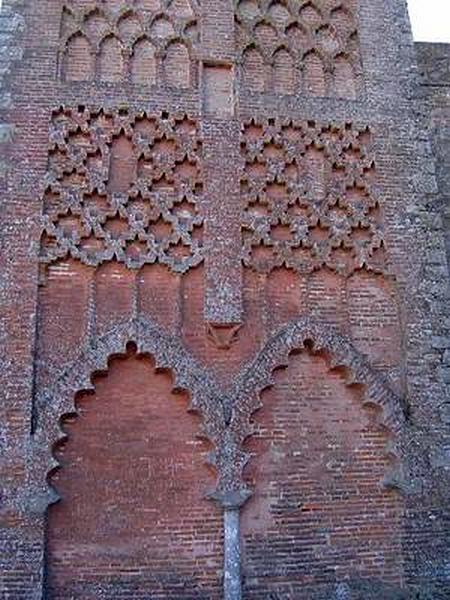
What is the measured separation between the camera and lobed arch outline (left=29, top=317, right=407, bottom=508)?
7.70 meters

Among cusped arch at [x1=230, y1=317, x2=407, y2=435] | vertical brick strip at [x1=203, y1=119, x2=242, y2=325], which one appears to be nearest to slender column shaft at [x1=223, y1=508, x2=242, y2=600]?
cusped arch at [x1=230, y1=317, x2=407, y2=435]

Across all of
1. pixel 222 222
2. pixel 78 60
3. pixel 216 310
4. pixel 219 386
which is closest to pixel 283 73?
pixel 222 222

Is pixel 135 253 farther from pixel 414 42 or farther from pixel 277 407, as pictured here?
pixel 414 42

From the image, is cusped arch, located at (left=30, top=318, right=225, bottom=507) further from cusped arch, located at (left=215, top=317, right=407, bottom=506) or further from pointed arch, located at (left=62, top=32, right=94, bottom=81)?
pointed arch, located at (left=62, top=32, right=94, bottom=81)

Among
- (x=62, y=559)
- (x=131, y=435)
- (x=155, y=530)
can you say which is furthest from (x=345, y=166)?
(x=62, y=559)

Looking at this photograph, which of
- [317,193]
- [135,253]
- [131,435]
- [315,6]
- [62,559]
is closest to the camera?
[62,559]

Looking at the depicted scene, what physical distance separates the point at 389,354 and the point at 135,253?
2949mm

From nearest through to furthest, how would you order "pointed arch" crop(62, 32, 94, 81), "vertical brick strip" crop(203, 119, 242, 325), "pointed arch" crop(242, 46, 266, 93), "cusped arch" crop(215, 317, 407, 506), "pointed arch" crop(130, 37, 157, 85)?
"cusped arch" crop(215, 317, 407, 506) → "vertical brick strip" crop(203, 119, 242, 325) → "pointed arch" crop(62, 32, 94, 81) → "pointed arch" crop(130, 37, 157, 85) → "pointed arch" crop(242, 46, 266, 93)

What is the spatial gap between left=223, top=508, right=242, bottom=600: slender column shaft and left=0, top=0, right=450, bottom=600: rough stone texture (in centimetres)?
2

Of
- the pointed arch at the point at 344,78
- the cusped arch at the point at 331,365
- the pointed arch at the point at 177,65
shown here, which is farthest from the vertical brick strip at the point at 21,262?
the pointed arch at the point at 344,78

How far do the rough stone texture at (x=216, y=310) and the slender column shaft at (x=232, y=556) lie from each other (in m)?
0.02

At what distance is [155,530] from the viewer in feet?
25.1

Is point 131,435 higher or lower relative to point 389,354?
lower

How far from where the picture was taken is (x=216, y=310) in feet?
27.2
